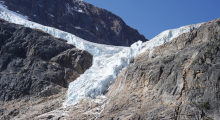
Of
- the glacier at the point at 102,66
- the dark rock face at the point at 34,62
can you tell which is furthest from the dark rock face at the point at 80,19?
the glacier at the point at 102,66

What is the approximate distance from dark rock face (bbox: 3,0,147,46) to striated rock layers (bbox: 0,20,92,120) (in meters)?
24.8

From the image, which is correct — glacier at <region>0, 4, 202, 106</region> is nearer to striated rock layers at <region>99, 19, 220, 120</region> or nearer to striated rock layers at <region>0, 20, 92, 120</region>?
striated rock layers at <region>0, 20, 92, 120</region>

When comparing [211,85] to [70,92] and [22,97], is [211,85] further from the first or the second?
[22,97]

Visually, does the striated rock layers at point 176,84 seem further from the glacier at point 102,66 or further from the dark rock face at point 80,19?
the dark rock face at point 80,19

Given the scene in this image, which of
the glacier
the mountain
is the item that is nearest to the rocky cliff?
the mountain

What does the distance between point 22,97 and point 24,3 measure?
4637 cm

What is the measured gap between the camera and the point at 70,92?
43125 mm

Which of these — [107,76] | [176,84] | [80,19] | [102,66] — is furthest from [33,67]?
[80,19]

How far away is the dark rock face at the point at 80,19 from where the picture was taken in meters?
85.2

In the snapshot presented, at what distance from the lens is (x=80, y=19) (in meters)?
94.0

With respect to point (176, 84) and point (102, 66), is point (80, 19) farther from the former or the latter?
point (176, 84)

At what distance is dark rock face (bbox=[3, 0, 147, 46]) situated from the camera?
3356 inches

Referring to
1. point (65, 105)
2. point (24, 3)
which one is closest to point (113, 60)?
point (65, 105)

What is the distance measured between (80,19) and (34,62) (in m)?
45.1
